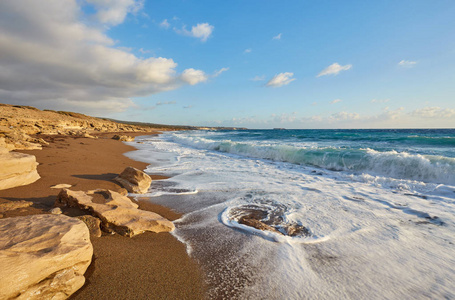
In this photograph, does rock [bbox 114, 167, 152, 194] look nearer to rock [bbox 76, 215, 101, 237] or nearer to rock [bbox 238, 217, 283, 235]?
rock [bbox 76, 215, 101, 237]

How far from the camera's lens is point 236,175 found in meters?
6.77

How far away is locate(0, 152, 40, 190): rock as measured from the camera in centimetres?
351

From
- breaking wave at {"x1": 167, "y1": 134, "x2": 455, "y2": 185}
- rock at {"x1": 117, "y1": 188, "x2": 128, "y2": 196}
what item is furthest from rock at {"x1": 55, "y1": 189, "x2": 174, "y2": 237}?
breaking wave at {"x1": 167, "y1": 134, "x2": 455, "y2": 185}

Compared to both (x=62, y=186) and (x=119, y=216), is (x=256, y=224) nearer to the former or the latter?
(x=119, y=216)

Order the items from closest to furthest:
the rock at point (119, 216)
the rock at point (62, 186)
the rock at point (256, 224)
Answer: the rock at point (119, 216) → the rock at point (256, 224) → the rock at point (62, 186)

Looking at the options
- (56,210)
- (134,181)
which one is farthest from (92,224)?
(134,181)

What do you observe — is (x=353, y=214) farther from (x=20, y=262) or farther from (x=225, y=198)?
(x=20, y=262)

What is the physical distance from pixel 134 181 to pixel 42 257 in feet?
10.2

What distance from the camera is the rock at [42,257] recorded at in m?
1.50

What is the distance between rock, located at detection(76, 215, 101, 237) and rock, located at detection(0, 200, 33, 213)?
116cm

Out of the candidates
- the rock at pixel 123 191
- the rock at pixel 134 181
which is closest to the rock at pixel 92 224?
the rock at pixel 123 191

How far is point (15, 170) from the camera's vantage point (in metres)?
3.72

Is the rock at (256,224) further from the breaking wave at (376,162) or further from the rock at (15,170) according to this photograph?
the breaking wave at (376,162)

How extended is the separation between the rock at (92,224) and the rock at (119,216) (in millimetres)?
85
